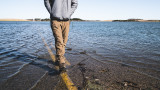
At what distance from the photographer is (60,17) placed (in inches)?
134

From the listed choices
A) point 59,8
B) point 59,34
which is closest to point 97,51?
point 59,34

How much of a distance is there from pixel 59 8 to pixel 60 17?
0.27 meters

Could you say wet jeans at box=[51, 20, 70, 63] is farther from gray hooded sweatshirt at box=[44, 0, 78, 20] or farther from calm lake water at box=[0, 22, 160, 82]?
calm lake water at box=[0, 22, 160, 82]

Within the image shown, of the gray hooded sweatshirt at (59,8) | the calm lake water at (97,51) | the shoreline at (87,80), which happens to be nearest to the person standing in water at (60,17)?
the gray hooded sweatshirt at (59,8)

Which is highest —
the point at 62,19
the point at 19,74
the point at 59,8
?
the point at 59,8

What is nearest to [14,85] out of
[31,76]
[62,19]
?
[31,76]

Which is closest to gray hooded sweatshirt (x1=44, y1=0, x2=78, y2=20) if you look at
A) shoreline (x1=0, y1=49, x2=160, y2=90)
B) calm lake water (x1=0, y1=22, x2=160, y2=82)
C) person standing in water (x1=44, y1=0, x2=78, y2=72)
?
person standing in water (x1=44, y1=0, x2=78, y2=72)

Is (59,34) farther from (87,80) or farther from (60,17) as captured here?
(87,80)

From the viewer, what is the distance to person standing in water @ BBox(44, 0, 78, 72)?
11.0 feet

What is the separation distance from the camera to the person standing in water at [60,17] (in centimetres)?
336

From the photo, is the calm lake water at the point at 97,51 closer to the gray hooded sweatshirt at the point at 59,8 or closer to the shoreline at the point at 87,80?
the shoreline at the point at 87,80

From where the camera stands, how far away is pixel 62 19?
348 centimetres

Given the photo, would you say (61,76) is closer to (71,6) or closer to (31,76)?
(31,76)

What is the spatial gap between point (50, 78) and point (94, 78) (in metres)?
1.18
